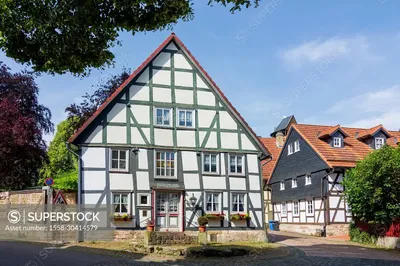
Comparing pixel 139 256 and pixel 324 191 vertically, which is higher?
pixel 324 191

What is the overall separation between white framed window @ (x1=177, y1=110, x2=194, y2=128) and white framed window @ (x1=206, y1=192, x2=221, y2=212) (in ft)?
12.2

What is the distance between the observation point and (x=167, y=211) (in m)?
23.5

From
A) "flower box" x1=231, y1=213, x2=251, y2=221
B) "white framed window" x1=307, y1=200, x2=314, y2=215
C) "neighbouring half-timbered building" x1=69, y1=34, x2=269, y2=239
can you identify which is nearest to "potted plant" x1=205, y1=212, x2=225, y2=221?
"neighbouring half-timbered building" x1=69, y1=34, x2=269, y2=239

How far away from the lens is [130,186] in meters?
23.0

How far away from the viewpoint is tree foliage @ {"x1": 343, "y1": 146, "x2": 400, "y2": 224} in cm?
2256

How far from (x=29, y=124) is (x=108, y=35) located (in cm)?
2001

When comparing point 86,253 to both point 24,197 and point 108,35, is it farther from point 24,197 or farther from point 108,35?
point 108,35

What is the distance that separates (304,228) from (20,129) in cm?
1998

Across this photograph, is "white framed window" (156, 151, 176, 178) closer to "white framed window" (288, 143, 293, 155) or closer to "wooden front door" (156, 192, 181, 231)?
"wooden front door" (156, 192, 181, 231)

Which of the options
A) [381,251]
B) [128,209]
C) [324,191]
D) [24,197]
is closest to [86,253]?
[128,209]

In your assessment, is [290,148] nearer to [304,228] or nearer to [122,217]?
[304,228]

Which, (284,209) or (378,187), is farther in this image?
(284,209)

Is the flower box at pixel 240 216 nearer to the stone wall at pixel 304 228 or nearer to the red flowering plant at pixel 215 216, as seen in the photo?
the red flowering plant at pixel 215 216

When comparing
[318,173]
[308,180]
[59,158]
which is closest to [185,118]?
[318,173]
